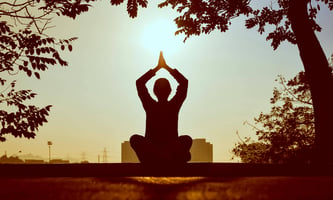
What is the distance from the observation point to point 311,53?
12633 mm

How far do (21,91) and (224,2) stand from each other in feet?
28.5

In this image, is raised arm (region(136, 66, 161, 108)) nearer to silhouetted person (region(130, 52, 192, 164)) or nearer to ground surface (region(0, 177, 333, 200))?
silhouetted person (region(130, 52, 192, 164))

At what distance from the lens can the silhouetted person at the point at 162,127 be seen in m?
8.22

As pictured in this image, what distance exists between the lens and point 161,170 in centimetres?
794

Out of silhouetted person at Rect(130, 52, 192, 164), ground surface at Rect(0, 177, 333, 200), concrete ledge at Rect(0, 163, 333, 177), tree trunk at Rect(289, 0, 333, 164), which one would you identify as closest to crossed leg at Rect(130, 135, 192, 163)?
silhouetted person at Rect(130, 52, 192, 164)

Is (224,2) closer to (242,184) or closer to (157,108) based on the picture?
(157,108)

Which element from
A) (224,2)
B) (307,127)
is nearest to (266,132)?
(307,127)

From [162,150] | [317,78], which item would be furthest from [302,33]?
[162,150]

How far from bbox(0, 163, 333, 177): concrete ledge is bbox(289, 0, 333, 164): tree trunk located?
203 inches

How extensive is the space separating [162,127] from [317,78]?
5936 mm

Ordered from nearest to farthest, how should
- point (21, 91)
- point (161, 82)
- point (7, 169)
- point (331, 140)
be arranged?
point (7, 169) < point (161, 82) < point (21, 91) < point (331, 140)

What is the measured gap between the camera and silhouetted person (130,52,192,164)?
822cm

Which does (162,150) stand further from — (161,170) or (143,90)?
(143,90)

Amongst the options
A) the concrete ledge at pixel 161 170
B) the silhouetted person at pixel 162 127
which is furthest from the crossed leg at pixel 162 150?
the concrete ledge at pixel 161 170
